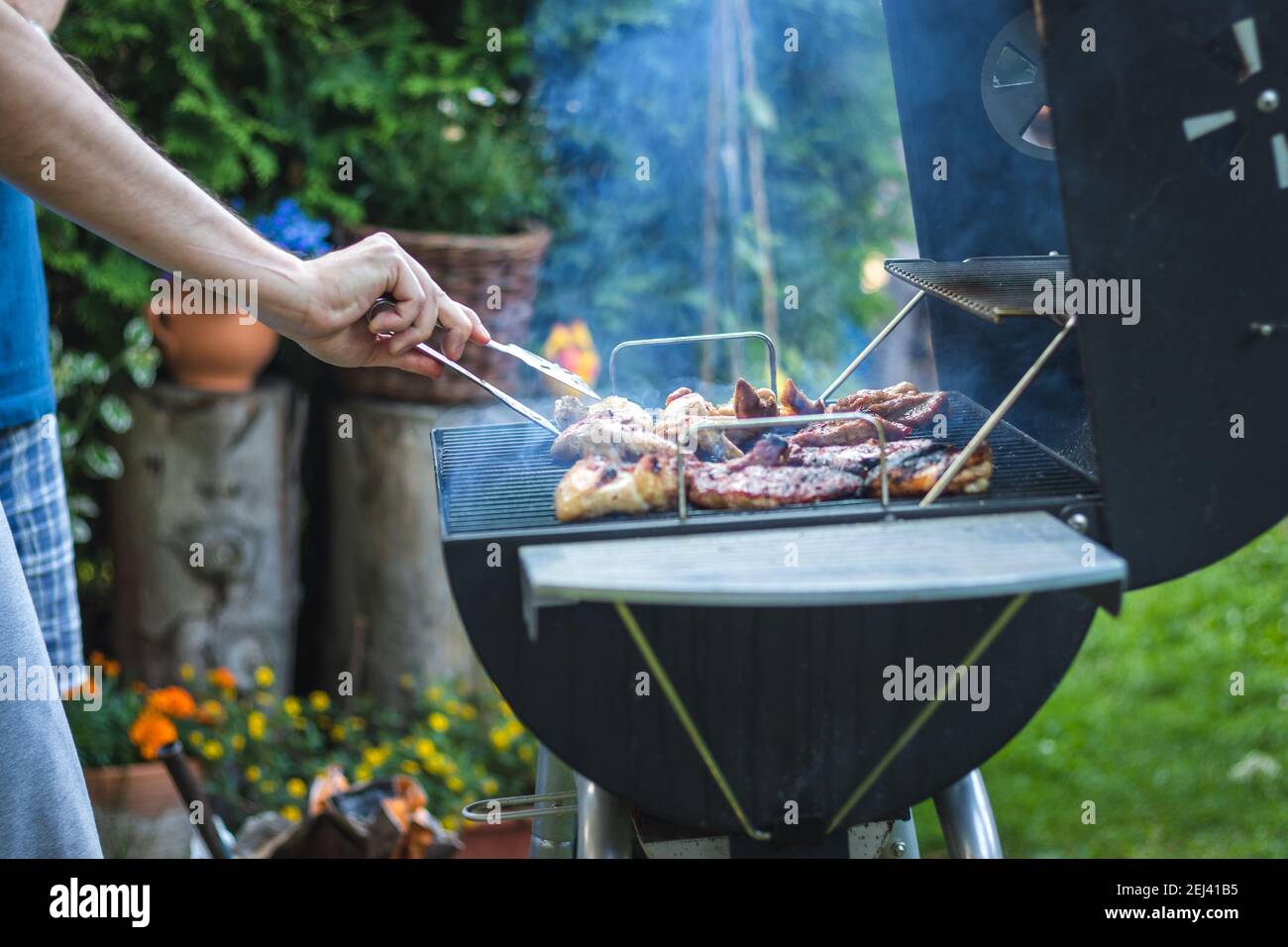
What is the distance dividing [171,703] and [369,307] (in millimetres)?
2347

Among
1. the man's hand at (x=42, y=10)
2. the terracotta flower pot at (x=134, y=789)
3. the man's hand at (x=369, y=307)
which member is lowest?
the terracotta flower pot at (x=134, y=789)

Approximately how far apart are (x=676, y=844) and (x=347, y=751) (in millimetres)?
2511

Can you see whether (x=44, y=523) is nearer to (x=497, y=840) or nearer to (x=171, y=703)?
(x=171, y=703)

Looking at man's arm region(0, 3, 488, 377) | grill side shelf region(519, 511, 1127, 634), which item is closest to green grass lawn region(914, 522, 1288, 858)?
grill side shelf region(519, 511, 1127, 634)

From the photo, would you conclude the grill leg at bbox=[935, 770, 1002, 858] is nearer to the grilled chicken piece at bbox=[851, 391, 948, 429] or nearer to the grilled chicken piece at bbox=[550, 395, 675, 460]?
the grilled chicken piece at bbox=[851, 391, 948, 429]

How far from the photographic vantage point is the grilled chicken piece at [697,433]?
7.27 feet

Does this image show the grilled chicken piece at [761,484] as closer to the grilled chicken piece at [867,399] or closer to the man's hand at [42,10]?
the grilled chicken piece at [867,399]

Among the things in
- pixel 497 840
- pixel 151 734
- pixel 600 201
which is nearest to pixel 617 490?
pixel 497 840

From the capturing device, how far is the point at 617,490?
74.5 inches

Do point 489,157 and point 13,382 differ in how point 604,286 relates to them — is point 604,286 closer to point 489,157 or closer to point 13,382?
point 489,157

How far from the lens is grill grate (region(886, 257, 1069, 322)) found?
2.01m

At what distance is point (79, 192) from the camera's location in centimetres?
182

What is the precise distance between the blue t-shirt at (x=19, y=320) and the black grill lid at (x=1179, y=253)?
2.12 metres

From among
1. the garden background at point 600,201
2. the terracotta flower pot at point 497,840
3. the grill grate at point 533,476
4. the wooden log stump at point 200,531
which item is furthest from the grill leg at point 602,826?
the wooden log stump at point 200,531
